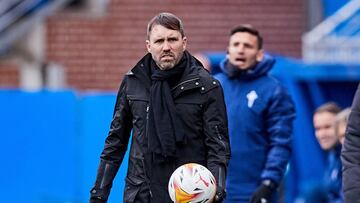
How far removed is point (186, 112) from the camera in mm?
6484

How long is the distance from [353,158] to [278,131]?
3018mm

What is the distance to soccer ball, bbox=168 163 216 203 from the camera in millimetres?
6152

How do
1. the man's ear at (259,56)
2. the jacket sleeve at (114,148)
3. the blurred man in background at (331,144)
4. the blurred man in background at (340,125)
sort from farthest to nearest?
the blurred man in background at (331,144)
the blurred man in background at (340,125)
the man's ear at (259,56)
the jacket sleeve at (114,148)

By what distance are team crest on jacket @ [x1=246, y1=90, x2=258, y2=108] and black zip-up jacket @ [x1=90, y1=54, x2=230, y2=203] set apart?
2.06 metres

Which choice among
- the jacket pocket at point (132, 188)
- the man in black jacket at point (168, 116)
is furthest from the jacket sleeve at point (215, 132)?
the jacket pocket at point (132, 188)

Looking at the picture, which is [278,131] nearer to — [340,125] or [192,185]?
[340,125]

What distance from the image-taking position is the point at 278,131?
8.66 meters

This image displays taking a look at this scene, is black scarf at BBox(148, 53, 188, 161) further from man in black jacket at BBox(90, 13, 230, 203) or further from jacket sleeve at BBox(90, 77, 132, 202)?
jacket sleeve at BBox(90, 77, 132, 202)

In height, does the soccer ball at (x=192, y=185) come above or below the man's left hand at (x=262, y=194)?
above

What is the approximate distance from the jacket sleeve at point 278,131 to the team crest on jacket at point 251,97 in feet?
0.42

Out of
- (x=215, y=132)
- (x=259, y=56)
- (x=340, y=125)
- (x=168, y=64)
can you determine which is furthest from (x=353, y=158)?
(x=340, y=125)

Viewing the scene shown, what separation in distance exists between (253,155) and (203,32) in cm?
734

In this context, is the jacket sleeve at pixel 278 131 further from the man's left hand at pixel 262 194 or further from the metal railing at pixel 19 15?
the metal railing at pixel 19 15

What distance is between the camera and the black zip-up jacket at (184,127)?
21.3 feet
